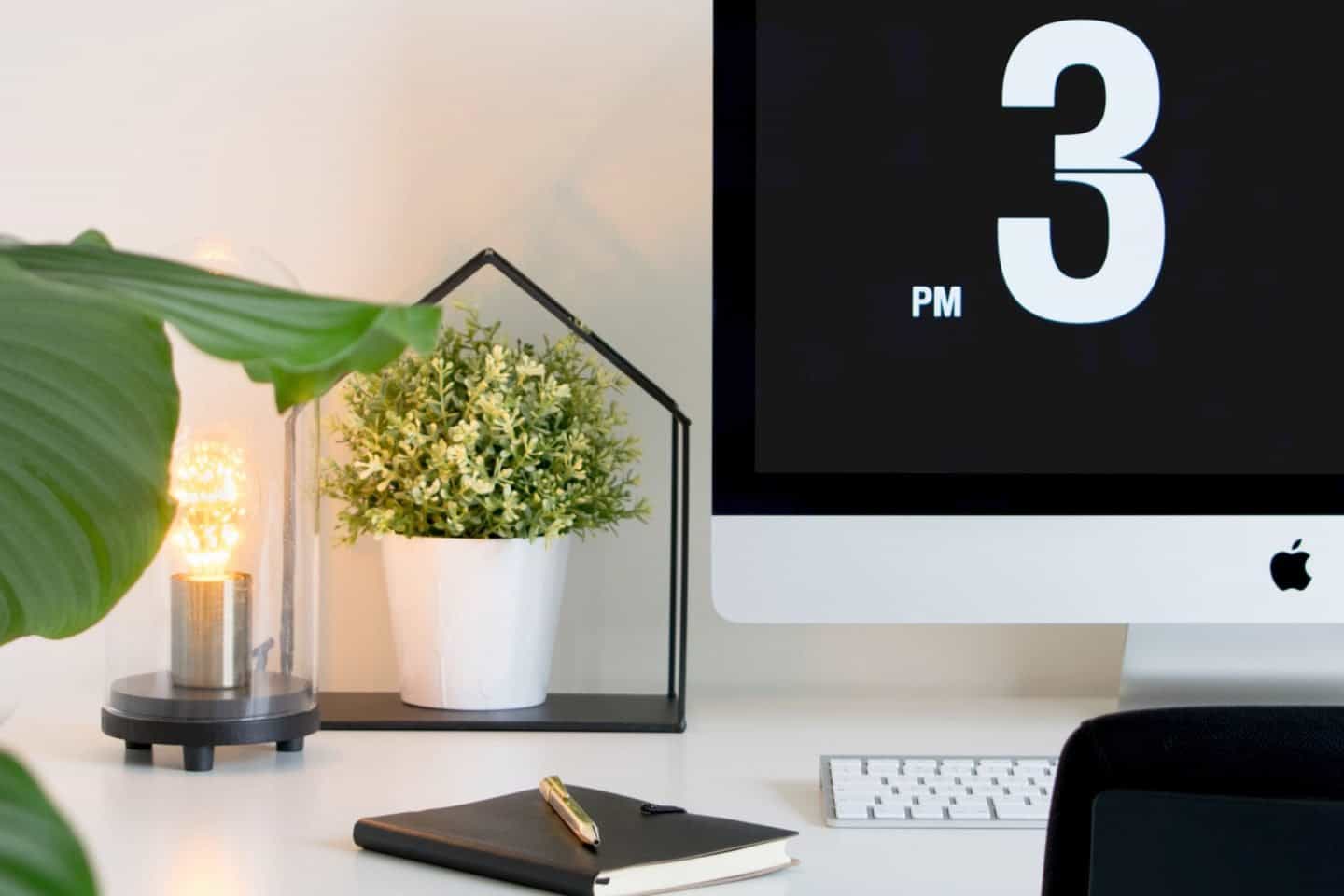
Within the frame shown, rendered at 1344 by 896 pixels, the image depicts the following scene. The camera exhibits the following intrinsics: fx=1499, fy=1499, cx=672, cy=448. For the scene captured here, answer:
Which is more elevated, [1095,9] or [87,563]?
[1095,9]

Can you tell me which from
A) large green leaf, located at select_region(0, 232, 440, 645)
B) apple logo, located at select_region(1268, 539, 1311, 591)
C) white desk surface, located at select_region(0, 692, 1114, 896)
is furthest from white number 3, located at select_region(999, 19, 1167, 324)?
large green leaf, located at select_region(0, 232, 440, 645)

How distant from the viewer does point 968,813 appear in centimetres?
84

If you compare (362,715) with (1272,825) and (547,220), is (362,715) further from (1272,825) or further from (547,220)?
(1272,825)

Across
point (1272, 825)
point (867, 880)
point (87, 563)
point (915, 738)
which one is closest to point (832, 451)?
point (915, 738)

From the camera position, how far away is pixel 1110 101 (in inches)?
41.4

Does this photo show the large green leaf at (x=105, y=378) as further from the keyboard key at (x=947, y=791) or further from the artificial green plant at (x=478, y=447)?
the artificial green plant at (x=478, y=447)

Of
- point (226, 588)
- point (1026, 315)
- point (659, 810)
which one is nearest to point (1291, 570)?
point (1026, 315)

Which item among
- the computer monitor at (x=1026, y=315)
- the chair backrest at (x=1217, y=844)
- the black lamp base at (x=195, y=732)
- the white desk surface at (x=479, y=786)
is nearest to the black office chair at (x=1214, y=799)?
the chair backrest at (x=1217, y=844)

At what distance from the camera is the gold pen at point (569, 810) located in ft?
2.47

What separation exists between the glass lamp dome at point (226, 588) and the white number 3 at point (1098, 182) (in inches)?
20.3

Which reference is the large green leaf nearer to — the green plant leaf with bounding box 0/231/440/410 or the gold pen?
the green plant leaf with bounding box 0/231/440/410

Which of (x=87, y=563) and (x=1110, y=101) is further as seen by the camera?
(x=1110, y=101)

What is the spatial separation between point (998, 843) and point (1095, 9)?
59 centimetres

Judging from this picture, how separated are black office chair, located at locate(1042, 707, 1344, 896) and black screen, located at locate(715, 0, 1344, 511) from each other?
53 centimetres
